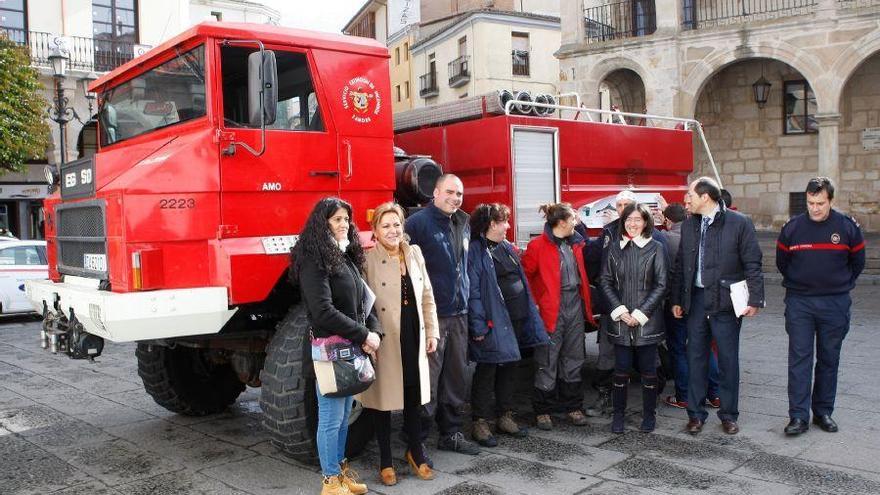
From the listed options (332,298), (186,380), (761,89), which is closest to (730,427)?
(332,298)

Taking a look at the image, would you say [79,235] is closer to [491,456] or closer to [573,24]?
[491,456]

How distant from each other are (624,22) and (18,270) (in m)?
15.7

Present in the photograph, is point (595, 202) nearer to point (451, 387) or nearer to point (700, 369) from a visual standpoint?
point (700, 369)

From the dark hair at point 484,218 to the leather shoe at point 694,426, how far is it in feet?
6.28

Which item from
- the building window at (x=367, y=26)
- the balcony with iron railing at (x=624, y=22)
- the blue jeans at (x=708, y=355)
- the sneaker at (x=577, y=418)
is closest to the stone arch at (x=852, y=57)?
the balcony with iron railing at (x=624, y=22)

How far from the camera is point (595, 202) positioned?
22.8 ft

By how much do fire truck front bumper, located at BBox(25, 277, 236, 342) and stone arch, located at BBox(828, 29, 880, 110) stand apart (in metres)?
15.9

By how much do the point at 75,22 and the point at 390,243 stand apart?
2310 cm

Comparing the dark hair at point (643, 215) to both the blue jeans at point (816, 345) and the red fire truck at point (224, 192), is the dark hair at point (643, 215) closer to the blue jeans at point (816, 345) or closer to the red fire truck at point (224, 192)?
the red fire truck at point (224, 192)

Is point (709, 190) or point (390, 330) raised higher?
point (709, 190)

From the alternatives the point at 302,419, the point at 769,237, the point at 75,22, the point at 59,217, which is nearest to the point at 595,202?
the point at 302,419

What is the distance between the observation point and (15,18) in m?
23.2

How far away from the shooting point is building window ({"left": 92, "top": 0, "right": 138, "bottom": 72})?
24.4 m

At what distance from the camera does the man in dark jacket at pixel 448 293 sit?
5.04 meters
